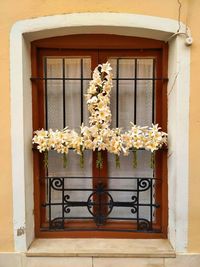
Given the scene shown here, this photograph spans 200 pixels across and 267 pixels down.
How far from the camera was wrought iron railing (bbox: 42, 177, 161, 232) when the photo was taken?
3340mm

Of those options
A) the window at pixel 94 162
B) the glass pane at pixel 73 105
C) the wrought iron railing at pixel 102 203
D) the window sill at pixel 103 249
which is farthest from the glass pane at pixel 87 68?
the window sill at pixel 103 249

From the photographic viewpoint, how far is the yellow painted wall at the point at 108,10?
2.98 metres

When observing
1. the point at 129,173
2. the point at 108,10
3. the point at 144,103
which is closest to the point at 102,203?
the point at 129,173

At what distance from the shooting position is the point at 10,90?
121 inches

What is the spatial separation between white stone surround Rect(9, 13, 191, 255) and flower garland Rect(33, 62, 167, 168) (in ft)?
0.57

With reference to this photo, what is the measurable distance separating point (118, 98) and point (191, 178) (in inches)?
39.7

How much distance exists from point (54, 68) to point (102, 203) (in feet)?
4.54

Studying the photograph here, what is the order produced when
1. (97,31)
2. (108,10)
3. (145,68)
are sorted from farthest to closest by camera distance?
(145,68) → (97,31) → (108,10)

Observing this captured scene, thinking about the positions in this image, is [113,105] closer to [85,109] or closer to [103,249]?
[85,109]

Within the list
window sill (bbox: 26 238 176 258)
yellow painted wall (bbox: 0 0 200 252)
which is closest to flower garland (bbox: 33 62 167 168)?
yellow painted wall (bbox: 0 0 200 252)

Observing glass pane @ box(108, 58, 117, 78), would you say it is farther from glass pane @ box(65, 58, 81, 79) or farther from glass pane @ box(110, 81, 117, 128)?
glass pane @ box(65, 58, 81, 79)

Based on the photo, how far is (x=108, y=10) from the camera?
2986 mm

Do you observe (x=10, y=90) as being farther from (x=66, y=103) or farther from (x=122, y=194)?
(x=122, y=194)

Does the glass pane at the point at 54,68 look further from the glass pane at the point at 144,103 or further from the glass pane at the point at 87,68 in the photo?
the glass pane at the point at 144,103
